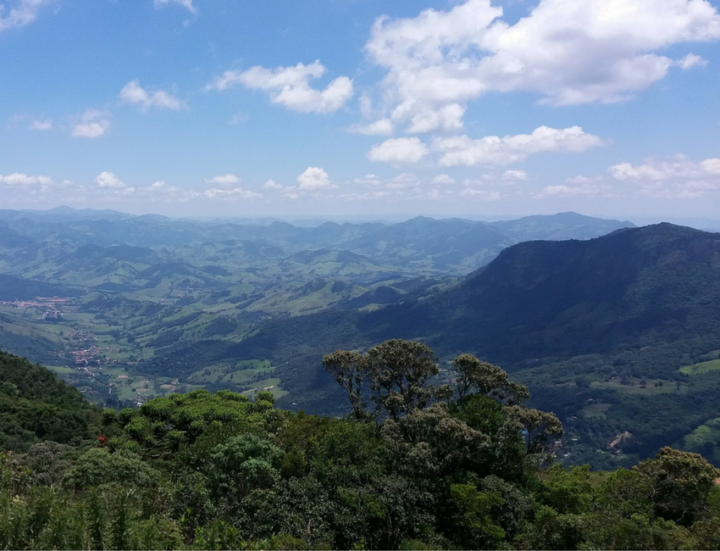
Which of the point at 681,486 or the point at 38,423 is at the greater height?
the point at 681,486

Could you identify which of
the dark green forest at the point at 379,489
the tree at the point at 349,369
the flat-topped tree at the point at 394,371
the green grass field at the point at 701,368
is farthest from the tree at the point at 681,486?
the green grass field at the point at 701,368

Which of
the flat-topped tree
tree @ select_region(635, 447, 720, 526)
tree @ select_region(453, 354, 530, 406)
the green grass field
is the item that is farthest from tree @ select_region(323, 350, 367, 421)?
the green grass field

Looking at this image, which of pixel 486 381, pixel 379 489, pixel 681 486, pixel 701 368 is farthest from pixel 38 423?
pixel 701 368

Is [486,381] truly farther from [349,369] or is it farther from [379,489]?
[379,489]

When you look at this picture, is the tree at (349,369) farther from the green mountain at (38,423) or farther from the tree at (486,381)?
the green mountain at (38,423)

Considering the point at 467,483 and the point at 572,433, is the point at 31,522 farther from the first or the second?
the point at 572,433

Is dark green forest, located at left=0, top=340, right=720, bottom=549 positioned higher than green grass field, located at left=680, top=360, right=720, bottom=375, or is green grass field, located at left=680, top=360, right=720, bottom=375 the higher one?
dark green forest, located at left=0, top=340, right=720, bottom=549

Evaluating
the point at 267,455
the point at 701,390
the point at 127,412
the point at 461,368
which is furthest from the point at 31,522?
the point at 701,390

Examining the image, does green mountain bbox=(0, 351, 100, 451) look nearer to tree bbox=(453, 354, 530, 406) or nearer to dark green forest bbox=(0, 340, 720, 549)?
dark green forest bbox=(0, 340, 720, 549)
